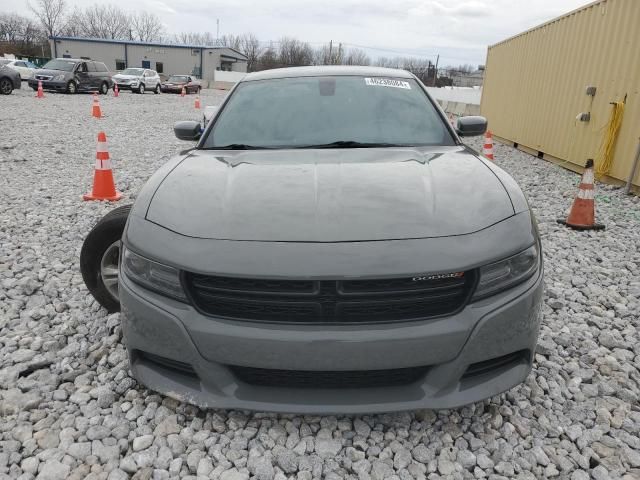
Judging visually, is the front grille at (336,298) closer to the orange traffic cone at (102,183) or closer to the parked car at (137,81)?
the orange traffic cone at (102,183)

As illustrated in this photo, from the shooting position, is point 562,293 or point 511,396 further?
point 562,293

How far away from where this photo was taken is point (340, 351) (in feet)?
5.74

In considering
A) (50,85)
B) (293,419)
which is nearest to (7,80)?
(50,85)

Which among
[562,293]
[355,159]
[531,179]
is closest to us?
[355,159]

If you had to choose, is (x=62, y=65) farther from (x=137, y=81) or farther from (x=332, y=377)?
(x=332, y=377)

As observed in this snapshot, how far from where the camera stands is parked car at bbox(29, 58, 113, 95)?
23078 millimetres

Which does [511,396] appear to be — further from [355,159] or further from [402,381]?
[355,159]

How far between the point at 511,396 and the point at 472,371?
24.5 inches

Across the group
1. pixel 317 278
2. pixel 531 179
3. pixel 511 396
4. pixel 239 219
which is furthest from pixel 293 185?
pixel 531 179

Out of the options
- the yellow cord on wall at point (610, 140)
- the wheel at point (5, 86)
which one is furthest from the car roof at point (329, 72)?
the wheel at point (5, 86)

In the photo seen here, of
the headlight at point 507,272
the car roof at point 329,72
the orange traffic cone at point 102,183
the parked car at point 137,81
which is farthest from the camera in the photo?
the parked car at point 137,81

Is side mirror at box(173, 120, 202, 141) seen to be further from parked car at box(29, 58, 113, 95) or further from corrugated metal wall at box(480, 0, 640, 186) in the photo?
parked car at box(29, 58, 113, 95)

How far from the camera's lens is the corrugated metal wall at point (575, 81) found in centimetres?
737

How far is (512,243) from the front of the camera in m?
1.94
